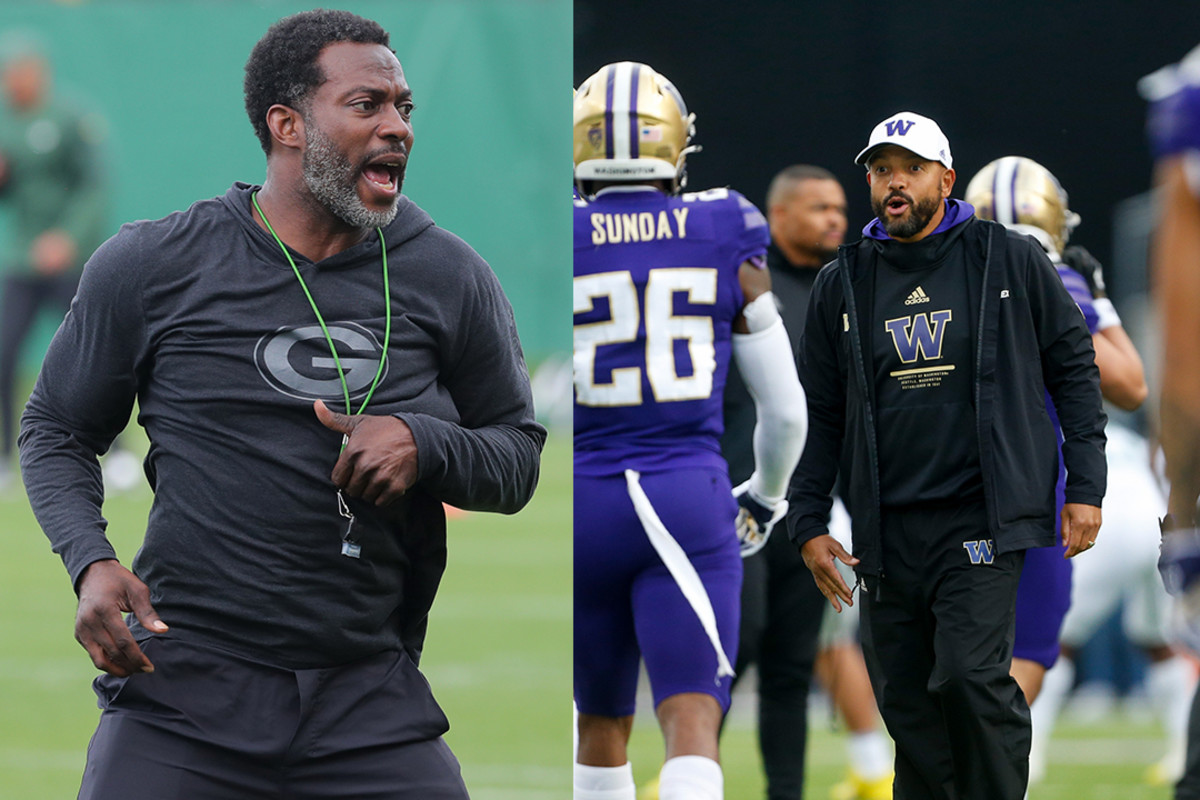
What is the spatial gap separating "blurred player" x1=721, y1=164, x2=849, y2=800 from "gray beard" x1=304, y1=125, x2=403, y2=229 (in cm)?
195

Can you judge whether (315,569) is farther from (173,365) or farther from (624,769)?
(624,769)

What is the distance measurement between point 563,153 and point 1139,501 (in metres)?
10.8

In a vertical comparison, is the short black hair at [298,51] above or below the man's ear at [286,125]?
above

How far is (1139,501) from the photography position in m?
4.62

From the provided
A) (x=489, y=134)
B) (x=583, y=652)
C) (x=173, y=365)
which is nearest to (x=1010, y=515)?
(x=583, y=652)

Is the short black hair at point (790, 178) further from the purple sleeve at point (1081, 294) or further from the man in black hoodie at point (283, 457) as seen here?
the man in black hoodie at point (283, 457)

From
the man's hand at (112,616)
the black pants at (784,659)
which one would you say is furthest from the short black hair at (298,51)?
the black pants at (784,659)

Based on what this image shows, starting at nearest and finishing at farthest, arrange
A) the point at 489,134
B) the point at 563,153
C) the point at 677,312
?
the point at 677,312 → the point at 563,153 → the point at 489,134

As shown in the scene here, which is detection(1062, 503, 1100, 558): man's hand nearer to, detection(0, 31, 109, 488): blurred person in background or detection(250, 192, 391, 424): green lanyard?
detection(250, 192, 391, 424): green lanyard

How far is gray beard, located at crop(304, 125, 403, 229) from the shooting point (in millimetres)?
2604

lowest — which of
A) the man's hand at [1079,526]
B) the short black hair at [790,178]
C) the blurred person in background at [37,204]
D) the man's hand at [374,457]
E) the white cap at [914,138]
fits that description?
the man's hand at [1079,526]

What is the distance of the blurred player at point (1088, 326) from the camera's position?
391 centimetres

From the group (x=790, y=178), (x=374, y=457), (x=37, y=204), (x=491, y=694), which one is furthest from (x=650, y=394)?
(x=37, y=204)

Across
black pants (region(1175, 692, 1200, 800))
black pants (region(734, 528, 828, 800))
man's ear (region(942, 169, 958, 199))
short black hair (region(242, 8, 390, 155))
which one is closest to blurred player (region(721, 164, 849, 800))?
black pants (region(734, 528, 828, 800))
